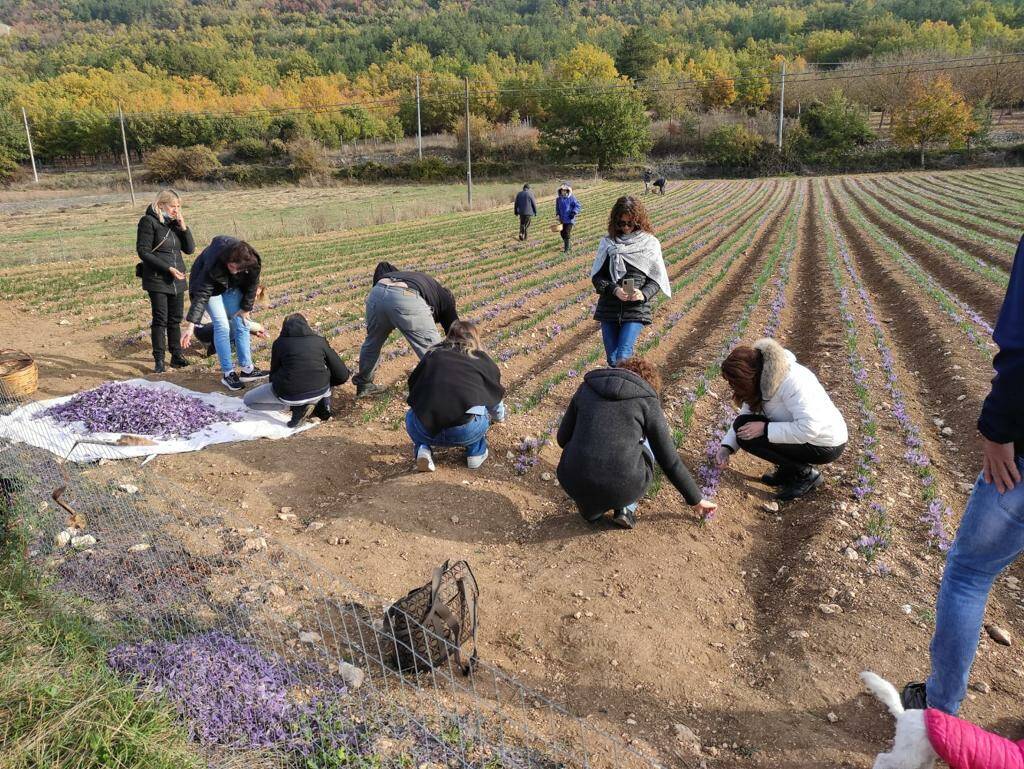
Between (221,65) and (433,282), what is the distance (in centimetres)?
15451

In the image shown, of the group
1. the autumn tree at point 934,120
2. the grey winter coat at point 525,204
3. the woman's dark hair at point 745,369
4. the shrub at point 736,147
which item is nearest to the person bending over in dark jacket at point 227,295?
the woman's dark hair at point 745,369

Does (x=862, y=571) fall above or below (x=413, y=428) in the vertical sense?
below

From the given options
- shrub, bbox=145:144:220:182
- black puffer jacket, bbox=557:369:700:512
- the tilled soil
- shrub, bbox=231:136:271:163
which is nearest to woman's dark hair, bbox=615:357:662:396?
black puffer jacket, bbox=557:369:700:512

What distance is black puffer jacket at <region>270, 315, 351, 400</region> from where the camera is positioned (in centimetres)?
671

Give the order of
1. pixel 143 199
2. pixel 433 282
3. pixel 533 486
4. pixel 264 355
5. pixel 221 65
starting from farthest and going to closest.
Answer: pixel 221 65 → pixel 143 199 → pixel 264 355 → pixel 433 282 → pixel 533 486

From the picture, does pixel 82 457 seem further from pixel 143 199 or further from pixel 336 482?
pixel 143 199

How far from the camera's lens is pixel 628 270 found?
6.29 meters

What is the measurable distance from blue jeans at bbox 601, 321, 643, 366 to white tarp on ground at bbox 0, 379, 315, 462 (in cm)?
336

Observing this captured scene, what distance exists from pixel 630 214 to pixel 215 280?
16.0ft

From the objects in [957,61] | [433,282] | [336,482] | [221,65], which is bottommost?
[336,482]

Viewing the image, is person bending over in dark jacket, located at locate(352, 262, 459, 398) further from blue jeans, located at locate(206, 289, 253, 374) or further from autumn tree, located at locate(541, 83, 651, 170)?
autumn tree, located at locate(541, 83, 651, 170)

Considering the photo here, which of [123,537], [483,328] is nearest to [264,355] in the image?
[483,328]

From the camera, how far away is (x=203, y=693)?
9.88 ft

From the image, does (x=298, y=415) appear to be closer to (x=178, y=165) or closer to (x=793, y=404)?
(x=793, y=404)
